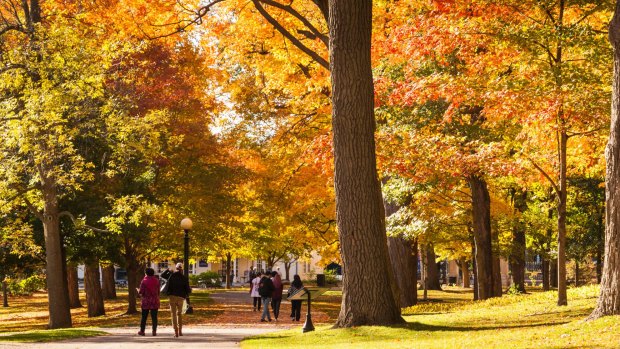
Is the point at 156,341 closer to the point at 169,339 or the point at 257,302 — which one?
the point at 169,339

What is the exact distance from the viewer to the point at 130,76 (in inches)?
1025

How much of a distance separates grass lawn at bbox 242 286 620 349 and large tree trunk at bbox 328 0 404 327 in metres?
0.58

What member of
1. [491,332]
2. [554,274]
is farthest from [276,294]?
[554,274]

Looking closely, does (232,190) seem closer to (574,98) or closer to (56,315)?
(56,315)

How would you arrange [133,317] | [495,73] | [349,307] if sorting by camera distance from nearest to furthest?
[349,307], [495,73], [133,317]

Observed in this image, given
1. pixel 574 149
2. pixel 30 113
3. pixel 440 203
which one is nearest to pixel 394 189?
pixel 440 203

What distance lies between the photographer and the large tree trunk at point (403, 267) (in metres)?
28.3

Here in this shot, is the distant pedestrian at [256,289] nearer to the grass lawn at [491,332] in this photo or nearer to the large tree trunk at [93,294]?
the large tree trunk at [93,294]

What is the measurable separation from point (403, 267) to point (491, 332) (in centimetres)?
1368

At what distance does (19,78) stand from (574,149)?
47.1ft

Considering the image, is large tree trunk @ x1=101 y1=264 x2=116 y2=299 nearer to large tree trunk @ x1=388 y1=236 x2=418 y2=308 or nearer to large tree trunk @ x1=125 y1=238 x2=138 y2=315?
large tree trunk @ x1=125 y1=238 x2=138 y2=315

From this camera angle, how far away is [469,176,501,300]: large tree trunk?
91.2ft

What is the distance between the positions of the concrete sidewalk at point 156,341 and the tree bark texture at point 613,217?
7249 mm

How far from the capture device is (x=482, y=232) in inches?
1104
